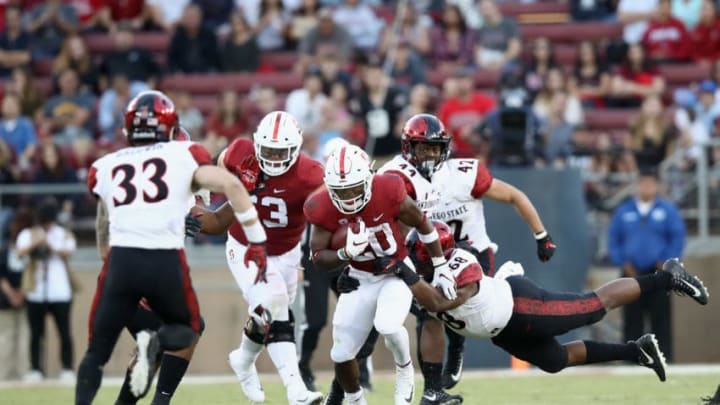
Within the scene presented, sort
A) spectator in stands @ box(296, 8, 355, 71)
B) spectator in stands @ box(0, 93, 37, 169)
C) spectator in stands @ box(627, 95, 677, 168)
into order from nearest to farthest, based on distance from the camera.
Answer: spectator in stands @ box(627, 95, 677, 168)
spectator in stands @ box(0, 93, 37, 169)
spectator in stands @ box(296, 8, 355, 71)

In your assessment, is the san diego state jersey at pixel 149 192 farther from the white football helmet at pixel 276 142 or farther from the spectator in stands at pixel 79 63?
the spectator in stands at pixel 79 63

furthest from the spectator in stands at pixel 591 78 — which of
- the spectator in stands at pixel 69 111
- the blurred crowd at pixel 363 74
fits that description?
the spectator in stands at pixel 69 111

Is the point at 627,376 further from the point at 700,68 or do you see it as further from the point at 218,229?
the point at 700,68

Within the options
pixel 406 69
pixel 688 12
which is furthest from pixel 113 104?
pixel 688 12

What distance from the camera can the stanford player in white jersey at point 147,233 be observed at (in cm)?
719

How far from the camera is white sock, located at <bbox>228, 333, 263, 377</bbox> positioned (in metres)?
8.95

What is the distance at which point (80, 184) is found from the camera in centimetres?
1437

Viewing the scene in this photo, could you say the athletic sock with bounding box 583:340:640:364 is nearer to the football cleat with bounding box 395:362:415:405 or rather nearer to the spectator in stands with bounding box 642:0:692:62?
the football cleat with bounding box 395:362:415:405

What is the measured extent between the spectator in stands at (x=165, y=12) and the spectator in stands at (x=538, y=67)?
4.70m

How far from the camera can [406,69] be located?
15508 mm

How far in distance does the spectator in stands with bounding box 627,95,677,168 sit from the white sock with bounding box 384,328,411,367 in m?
6.48

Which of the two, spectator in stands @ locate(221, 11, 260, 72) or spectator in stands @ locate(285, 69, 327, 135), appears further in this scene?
spectator in stands @ locate(221, 11, 260, 72)

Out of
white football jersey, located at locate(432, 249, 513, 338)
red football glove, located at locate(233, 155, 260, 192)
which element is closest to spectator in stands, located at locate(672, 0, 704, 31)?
red football glove, located at locate(233, 155, 260, 192)

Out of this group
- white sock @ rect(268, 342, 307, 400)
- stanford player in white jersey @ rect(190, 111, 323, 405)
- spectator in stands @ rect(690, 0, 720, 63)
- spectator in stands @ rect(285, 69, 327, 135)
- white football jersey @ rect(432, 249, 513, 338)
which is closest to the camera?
white football jersey @ rect(432, 249, 513, 338)
